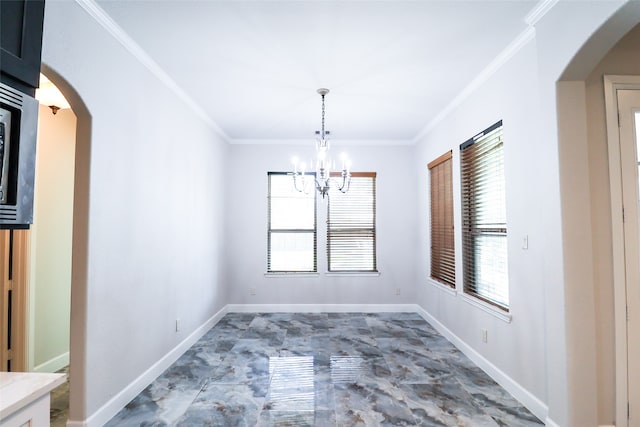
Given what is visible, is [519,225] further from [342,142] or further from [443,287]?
[342,142]

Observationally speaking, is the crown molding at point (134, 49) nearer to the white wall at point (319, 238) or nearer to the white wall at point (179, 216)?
the white wall at point (179, 216)

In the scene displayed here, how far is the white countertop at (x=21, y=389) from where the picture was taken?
0.91m

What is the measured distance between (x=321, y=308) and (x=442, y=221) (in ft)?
7.84

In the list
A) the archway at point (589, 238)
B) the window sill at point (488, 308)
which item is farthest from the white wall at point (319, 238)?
the archway at point (589, 238)

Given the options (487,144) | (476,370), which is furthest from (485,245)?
(476,370)

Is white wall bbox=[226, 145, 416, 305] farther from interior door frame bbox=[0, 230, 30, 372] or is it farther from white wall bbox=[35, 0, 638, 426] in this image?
Answer: interior door frame bbox=[0, 230, 30, 372]

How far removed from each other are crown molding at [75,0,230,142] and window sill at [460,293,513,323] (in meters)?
3.72

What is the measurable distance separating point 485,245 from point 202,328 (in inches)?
136

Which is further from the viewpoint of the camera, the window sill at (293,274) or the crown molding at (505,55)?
the window sill at (293,274)

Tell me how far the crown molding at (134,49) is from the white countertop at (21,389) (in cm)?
217

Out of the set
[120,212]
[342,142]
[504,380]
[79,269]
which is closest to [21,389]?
[79,269]

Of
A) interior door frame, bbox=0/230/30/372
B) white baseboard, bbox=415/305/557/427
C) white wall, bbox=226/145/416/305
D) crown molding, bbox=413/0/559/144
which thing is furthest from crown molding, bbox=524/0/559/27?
interior door frame, bbox=0/230/30/372

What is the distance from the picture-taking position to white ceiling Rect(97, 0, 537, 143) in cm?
219

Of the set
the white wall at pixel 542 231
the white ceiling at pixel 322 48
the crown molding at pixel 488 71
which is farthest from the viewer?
the crown molding at pixel 488 71
